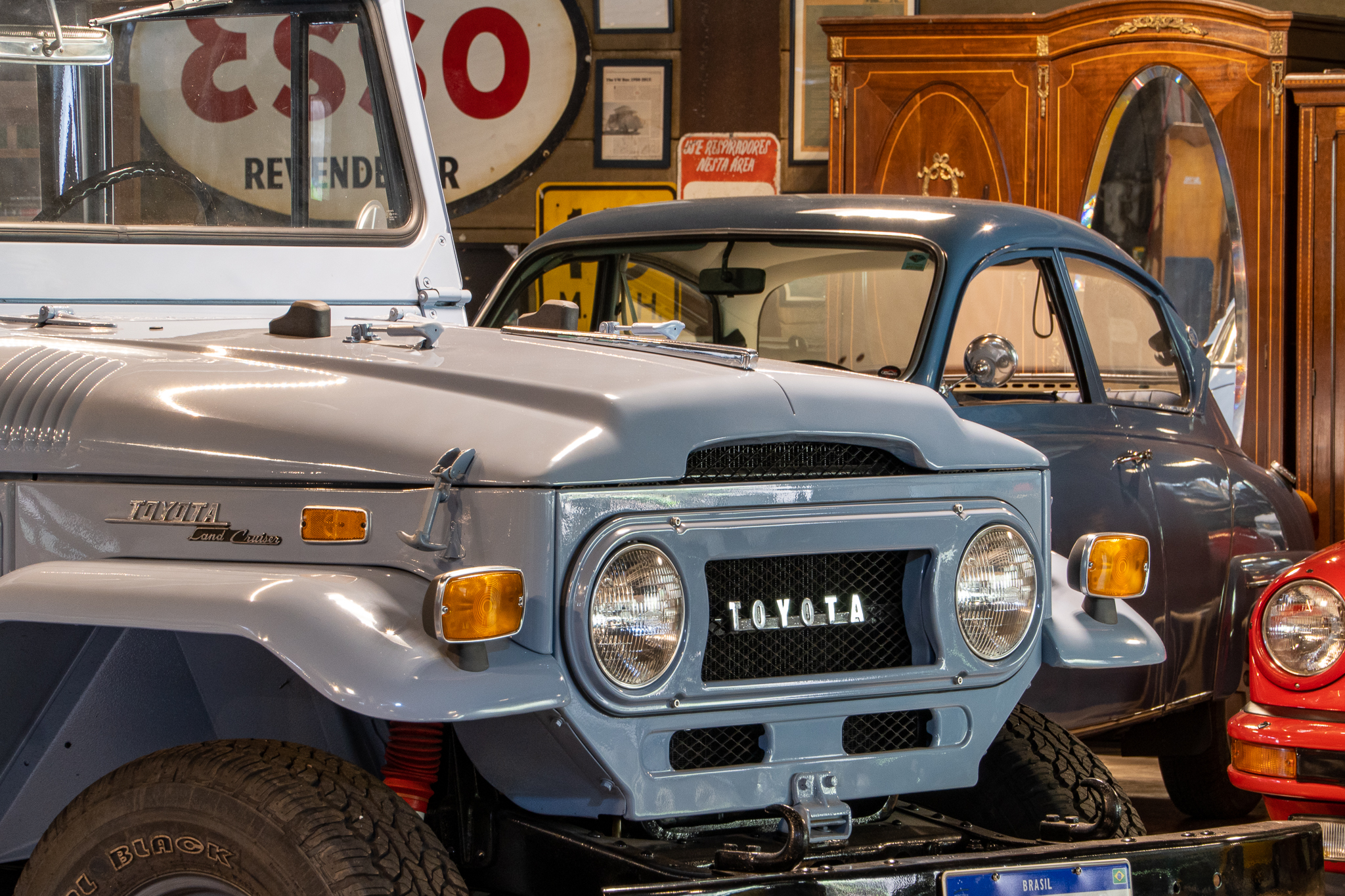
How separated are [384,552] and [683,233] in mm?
2530

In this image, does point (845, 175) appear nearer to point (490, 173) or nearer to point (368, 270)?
point (490, 173)

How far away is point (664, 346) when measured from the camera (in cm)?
229

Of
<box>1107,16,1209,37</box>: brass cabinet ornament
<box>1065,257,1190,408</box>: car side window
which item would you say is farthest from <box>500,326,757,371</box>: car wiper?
<box>1107,16,1209,37</box>: brass cabinet ornament

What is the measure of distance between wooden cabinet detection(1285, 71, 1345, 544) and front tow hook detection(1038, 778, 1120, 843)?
5.27m

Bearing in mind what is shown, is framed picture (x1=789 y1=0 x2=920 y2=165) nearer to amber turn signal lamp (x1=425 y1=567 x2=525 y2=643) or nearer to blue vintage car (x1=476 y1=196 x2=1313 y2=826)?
blue vintage car (x1=476 y1=196 x2=1313 y2=826)

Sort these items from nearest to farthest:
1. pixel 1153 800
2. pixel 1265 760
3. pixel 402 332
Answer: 1. pixel 402 332
2. pixel 1265 760
3. pixel 1153 800

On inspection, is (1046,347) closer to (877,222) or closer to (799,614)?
(877,222)

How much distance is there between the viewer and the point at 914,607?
210cm

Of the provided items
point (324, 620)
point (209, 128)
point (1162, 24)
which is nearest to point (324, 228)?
point (209, 128)

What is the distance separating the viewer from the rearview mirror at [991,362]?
3.69 meters

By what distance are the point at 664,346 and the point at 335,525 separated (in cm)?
64

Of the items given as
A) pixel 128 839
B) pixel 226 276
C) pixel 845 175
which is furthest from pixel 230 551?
pixel 845 175

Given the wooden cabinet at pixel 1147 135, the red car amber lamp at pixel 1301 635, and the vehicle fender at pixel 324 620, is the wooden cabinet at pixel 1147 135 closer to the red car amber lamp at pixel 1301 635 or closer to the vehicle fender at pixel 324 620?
the red car amber lamp at pixel 1301 635

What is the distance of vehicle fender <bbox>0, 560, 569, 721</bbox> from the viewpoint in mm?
1672
